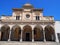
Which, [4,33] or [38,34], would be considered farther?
[4,33]

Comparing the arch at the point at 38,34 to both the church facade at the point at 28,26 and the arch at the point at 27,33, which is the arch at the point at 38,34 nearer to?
the church facade at the point at 28,26

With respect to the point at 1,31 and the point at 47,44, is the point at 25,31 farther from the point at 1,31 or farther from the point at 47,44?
the point at 47,44

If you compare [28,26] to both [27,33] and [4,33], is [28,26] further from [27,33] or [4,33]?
[4,33]

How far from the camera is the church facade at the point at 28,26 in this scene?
2483 centimetres

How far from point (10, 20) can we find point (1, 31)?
3660 millimetres

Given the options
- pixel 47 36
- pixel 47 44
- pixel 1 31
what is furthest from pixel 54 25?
pixel 1 31

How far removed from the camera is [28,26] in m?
25.8

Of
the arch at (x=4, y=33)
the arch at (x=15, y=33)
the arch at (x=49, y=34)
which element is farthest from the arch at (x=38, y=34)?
the arch at (x=4, y=33)

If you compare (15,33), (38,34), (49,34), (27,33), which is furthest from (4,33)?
(49,34)

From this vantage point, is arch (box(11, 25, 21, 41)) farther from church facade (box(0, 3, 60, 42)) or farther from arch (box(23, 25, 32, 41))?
arch (box(23, 25, 32, 41))

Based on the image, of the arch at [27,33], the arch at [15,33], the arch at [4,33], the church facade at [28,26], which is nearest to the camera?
the church facade at [28,26]

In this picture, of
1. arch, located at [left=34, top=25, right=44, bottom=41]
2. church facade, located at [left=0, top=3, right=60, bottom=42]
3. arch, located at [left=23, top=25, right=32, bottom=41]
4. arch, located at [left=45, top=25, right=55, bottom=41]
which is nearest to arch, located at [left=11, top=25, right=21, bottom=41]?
church facade, located at [left=0, top=3, right=60, bottom=42]

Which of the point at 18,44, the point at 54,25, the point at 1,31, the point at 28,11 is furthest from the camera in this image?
the point at 28,11

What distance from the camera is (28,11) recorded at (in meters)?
28.6
